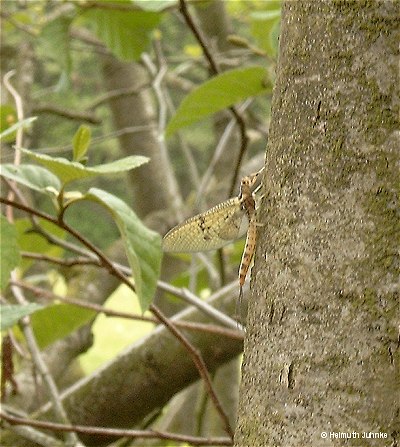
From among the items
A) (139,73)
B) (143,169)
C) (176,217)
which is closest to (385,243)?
(176,217)

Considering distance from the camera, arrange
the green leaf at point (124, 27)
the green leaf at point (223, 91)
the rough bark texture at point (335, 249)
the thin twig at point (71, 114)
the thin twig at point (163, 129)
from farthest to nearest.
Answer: the thin twig at point (71, 114)
the thin twig at point (163, 129)
the green leaf at point (124, 27)
the green leaf at point (223, 91)
the rough bark texture at point (335, 249)

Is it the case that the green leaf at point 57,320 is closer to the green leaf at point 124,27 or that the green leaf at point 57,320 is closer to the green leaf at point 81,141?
the green leaf at point 81,141

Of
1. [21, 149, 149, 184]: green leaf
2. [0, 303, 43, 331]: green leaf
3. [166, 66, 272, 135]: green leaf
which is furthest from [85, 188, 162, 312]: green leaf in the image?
[166, 66, 272, 135]: green leaf

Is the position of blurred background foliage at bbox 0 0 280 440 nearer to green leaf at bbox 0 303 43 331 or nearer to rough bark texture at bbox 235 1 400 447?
green leaf at bbox 0 303 43 331

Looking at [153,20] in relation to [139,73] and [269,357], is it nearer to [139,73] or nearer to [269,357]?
[269,357]

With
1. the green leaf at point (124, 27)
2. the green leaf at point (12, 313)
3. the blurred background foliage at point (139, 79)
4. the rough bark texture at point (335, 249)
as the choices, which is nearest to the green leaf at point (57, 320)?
the blurred background foliage at point (139, 79)

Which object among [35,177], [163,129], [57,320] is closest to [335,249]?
[35,177]

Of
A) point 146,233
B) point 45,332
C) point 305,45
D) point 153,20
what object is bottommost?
point 45,332

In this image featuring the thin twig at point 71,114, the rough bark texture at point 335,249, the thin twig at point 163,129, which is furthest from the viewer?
the thin twig at point 71,114
